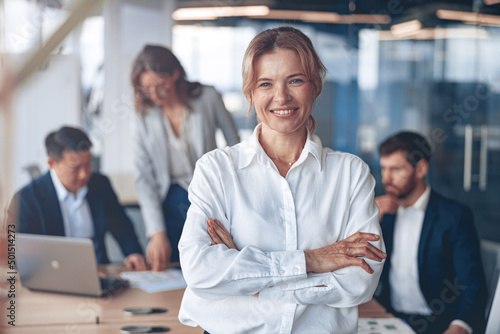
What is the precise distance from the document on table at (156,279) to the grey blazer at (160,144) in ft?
1.39

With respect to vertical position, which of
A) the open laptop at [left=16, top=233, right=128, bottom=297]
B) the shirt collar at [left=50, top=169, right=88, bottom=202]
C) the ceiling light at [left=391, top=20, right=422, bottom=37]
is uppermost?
the ceiling light at [left=391, top=20, right=422, bottom=37]

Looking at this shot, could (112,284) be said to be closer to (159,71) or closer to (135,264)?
(135,264)

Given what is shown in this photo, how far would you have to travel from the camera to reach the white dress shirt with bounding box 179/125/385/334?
55.4 inches

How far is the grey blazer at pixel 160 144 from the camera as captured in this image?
3.14m

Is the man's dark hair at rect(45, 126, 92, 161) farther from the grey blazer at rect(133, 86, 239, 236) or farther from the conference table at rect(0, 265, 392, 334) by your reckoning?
the conference table at rect(0, 265, 392, 334)

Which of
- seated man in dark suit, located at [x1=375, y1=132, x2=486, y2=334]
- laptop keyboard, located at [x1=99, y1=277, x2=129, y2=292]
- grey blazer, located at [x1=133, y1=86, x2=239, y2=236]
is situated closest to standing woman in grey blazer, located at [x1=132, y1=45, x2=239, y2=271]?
grey blazer, located at [x1=133, y1=86, x2=239, y2=236]

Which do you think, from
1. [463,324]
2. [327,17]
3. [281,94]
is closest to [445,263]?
[463,324]

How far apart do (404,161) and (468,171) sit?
2.72 m

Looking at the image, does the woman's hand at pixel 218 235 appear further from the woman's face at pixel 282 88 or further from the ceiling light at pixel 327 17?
the ceiling light at pixel 327 17

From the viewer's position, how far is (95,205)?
132 inches

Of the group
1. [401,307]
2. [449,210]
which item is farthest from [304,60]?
[401,307]

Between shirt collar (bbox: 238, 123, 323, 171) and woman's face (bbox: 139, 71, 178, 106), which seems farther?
woman's face (bbox: 139, 71, 178, 106)

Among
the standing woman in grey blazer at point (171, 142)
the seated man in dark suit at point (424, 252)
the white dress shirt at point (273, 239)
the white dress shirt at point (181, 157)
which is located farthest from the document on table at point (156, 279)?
the seated man in dark suit at point (424, 252)

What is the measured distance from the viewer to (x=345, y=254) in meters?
1.45
